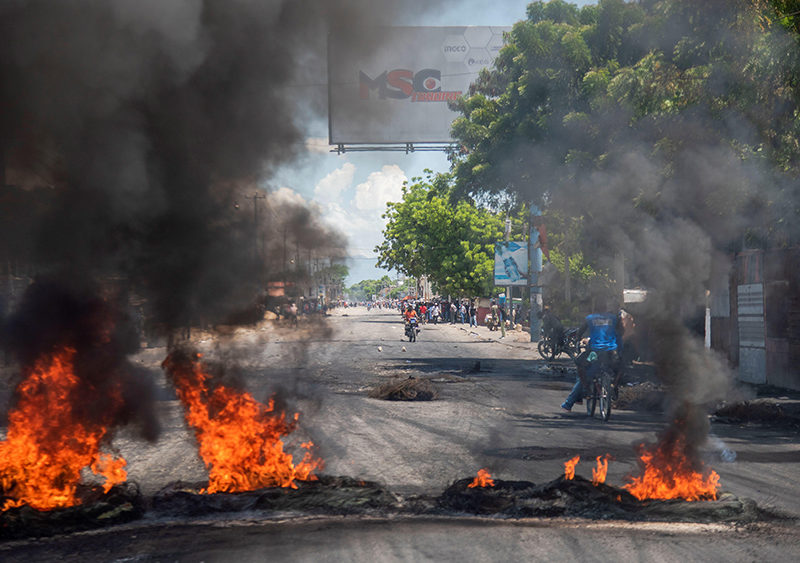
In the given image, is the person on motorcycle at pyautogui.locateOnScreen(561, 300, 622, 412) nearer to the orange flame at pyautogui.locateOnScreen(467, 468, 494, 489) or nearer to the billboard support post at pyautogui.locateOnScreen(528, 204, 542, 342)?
the orange flame at pyautogui.locateOnScreen(467, 468, 494, 489)

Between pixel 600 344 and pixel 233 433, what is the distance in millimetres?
6748

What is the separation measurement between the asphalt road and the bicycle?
29 cm

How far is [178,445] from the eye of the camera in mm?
9461

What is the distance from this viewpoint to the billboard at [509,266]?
43.2 meters

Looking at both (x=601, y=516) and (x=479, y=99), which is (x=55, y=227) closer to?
(x=601, y=516)

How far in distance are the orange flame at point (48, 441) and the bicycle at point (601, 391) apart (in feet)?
24.3

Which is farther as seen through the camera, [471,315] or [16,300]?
[471,315]

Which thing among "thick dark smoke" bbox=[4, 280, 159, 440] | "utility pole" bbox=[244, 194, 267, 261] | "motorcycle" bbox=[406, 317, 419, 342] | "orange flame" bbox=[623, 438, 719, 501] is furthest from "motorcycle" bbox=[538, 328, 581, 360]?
"thick dark smoke" bbox=[4, 280, 159, 440]

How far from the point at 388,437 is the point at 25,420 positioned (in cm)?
473

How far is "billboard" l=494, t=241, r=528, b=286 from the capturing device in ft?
142

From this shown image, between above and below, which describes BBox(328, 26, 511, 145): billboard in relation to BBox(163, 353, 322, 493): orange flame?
above

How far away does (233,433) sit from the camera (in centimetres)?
724

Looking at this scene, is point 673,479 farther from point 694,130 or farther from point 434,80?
point 434,80

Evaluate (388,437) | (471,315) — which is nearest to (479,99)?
(388,437)
